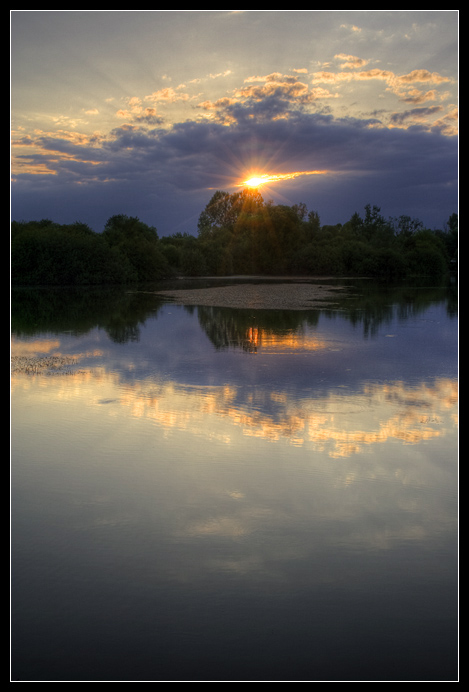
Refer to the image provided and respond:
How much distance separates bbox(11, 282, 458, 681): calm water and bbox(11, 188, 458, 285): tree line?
1713 inches

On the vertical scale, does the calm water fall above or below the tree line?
below

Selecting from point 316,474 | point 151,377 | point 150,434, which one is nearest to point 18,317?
point 151,377

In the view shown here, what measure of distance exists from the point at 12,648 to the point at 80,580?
23.5 inches

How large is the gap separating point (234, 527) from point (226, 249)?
3061 inches

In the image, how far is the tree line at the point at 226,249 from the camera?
51844 millimetres

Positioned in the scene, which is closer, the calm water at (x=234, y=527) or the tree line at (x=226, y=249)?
the calm water at (x=234, y=527)

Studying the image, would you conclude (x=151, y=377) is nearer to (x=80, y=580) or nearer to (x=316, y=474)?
(x=316, y=474)

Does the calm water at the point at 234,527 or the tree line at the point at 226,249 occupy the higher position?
the tree line at the point at 226,249

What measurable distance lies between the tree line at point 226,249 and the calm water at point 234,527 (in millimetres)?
43503

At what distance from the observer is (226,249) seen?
81.0 m

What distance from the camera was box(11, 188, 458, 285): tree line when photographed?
51844 millimetres

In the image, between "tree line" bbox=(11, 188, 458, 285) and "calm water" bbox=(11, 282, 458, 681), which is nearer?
"calm water" bbox=(11, 282, 458, 681)

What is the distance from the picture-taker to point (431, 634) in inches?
133
